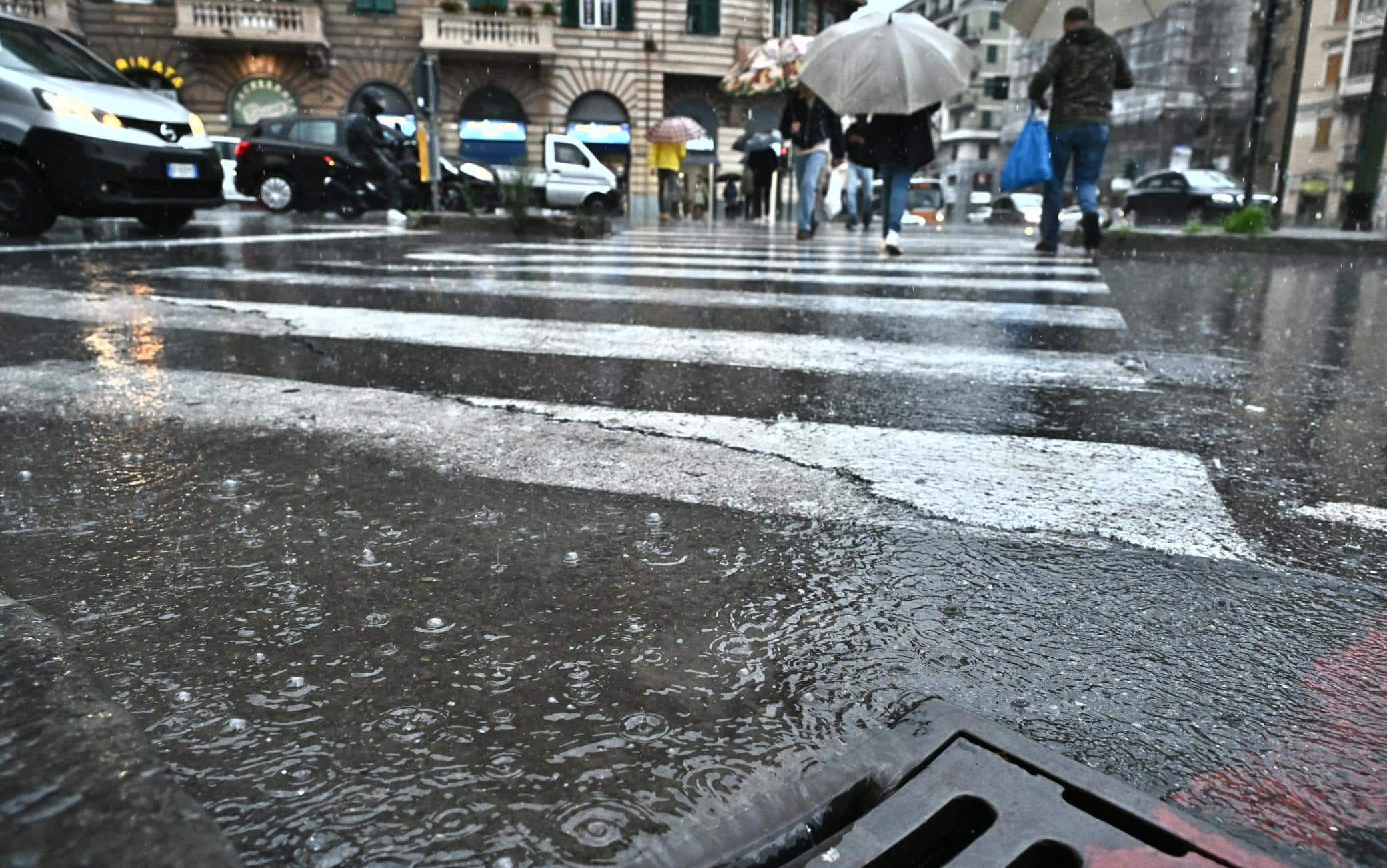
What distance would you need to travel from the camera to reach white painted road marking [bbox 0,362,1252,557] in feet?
5.88

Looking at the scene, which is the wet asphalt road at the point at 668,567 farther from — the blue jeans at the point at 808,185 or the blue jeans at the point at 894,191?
the blue jeans at the point at 808,185

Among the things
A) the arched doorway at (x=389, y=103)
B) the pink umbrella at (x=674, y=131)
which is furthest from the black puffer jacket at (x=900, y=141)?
the arched doorway at (x=389, y=103)

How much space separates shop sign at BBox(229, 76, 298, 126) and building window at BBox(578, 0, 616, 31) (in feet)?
28.9

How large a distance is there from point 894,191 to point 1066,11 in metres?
2.20

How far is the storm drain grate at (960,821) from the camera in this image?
0.90 m

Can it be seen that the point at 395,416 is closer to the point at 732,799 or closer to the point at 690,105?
the point at 732,799

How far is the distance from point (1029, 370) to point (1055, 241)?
5850mm

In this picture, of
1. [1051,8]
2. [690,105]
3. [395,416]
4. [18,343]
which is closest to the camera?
[395,416]

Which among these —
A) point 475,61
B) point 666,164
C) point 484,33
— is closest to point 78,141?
point 666,164

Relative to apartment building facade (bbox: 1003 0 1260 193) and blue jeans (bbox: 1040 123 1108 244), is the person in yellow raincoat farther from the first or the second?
apartment building facade (bbox: 1003 0 1260 193)

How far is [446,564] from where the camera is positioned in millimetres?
1507

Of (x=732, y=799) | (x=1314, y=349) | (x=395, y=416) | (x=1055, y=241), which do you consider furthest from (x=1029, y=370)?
(x=1055, y=241)

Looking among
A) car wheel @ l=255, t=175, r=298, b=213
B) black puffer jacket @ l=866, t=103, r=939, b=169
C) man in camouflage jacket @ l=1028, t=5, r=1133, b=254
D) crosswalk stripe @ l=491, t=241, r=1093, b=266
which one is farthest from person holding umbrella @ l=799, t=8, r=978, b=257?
car wheel @ l=255, t=175, r=298, b=213

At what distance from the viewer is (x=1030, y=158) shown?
25.0ft
